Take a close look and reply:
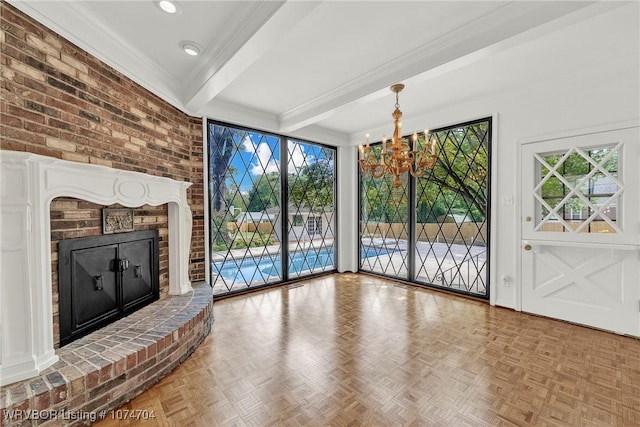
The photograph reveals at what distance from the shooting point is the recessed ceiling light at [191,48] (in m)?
2.27

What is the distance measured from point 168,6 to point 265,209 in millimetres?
2812

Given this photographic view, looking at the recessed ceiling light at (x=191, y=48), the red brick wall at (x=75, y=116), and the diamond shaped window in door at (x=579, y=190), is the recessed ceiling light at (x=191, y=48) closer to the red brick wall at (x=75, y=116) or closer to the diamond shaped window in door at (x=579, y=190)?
the red brick wall at (x=75, y=116)

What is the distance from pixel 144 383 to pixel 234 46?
2496 millimetres

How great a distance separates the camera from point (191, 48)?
7.62 feet

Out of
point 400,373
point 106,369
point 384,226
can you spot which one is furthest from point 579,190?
point 106,369

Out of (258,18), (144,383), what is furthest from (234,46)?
(144,383)

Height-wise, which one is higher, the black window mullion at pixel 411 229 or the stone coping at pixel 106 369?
the black window mullion at pixel 411 229

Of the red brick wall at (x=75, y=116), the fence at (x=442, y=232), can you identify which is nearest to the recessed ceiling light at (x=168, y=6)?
the red brick wall at (x=75, y=116)

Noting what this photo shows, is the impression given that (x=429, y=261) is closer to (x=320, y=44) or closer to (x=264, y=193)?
(x=264, y=193)

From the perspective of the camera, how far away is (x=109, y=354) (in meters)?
1.81

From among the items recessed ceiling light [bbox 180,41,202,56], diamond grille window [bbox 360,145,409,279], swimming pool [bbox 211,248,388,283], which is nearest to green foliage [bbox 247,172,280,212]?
swimming pool [bbox 211,248,388,283]

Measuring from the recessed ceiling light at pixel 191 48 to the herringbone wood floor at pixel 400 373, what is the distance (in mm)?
2571

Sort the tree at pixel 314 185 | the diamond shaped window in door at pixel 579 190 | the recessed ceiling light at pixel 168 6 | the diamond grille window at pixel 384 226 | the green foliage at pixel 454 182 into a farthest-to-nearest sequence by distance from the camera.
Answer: the tree at pixel 314 185 → the diamond grille window at pixel 384 226 → the green foliage at pixel 454 182 → the diamond shaped window in door at pixel 579 190 → the recessed ceiling light at pixel 168 6

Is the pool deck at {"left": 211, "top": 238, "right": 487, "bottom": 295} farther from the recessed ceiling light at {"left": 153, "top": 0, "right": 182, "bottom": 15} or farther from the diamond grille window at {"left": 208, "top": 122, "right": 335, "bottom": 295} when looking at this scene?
the recessed ceiling light at {"left": 153, "top": 0, "right": 182, "bottom": 15}
